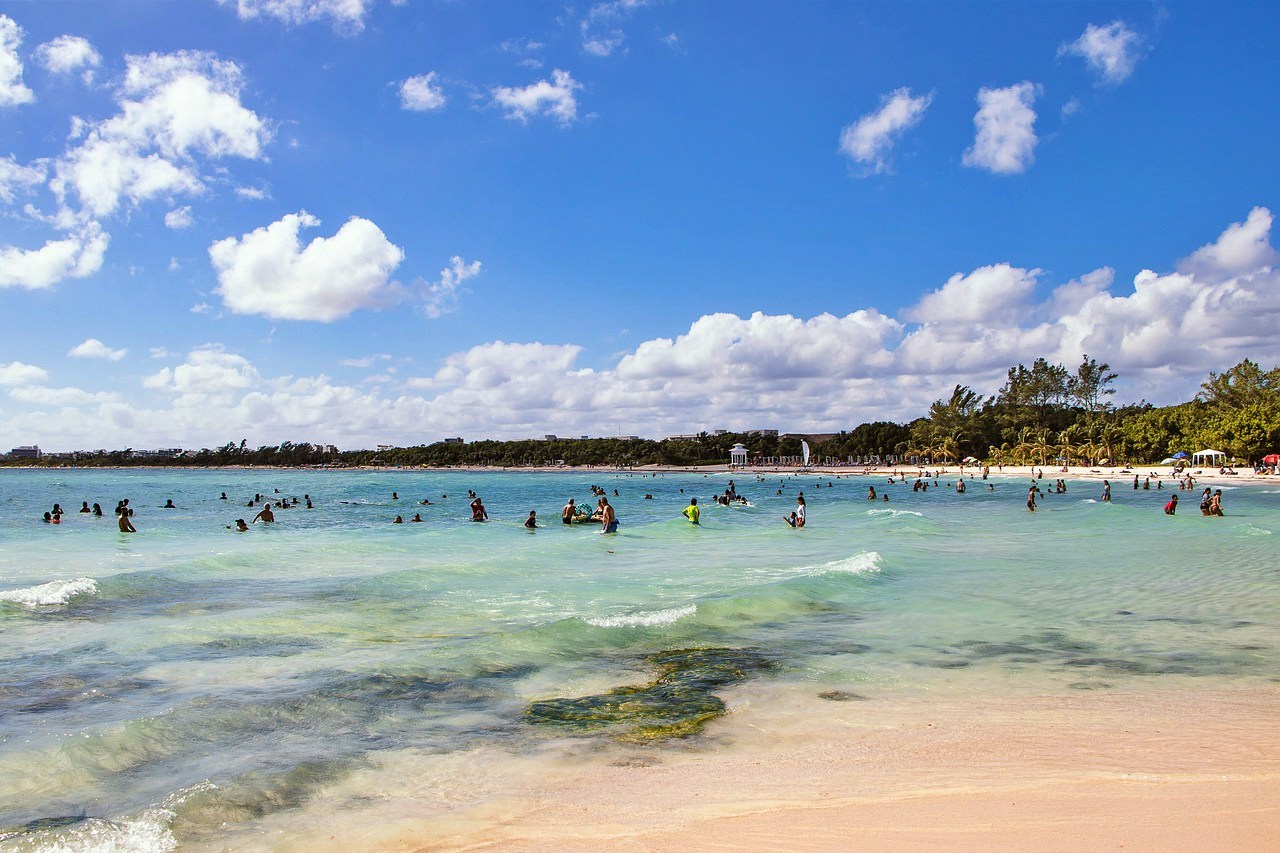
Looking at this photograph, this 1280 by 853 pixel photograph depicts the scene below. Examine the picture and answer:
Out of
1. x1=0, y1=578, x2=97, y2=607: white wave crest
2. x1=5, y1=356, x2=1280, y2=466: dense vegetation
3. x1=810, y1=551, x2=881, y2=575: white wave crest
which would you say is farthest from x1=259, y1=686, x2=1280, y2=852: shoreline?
x1=5, y1=356, x2=1280, y2=466: dense vegetation

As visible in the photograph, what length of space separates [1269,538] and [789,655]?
73.5ft

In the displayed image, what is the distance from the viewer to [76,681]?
9.05 meters

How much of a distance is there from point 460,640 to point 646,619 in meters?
2.93

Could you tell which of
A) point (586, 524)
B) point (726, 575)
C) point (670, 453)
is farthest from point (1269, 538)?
point (670, 453)

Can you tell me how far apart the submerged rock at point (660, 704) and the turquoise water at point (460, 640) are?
0.68 feet

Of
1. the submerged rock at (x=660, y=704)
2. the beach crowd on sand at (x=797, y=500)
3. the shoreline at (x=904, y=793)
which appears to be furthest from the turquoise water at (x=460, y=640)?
the beach crowd on sand at (x=797, y=500)

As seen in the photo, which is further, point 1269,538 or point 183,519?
point 183,519

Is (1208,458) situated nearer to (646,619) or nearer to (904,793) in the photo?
(646,619)

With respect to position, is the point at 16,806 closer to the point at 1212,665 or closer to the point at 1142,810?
the point at 1142,810

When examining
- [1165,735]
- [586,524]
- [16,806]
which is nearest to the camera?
[16,806]

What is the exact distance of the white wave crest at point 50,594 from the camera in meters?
14.2

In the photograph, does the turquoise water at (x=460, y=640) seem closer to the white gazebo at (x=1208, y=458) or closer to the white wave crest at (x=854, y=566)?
the white wave crest at (x=854, y=566)

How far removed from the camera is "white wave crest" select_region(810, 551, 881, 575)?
17477 mm

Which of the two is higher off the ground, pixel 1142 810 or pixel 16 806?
pixel 1142 810
